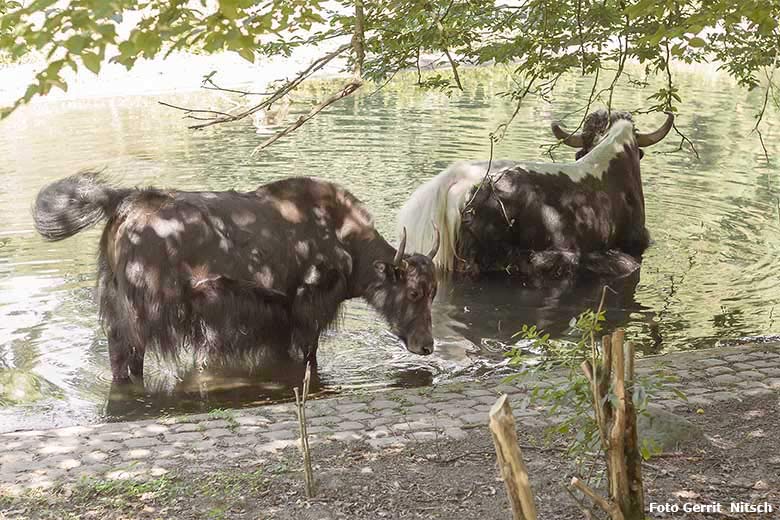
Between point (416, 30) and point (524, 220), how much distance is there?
3.99 meters

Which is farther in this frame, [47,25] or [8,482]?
[8,482]

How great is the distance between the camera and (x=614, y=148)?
39.3ft

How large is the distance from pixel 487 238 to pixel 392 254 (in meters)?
2.72

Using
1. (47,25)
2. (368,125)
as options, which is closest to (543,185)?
(47,25)

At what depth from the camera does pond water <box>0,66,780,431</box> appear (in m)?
7.92

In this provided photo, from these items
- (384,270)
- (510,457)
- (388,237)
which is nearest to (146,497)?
(510,457)

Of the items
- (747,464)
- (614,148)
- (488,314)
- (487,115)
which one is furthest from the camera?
(487,115)

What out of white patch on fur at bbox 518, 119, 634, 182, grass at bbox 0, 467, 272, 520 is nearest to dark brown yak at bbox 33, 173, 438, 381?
grass at bbox 0, 467, 272, 520

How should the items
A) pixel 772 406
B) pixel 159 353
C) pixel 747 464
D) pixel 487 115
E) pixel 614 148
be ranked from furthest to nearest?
pixel 487 115, pixel 614 148, pixel 159 353, pixel 772 406, pixel 747 464

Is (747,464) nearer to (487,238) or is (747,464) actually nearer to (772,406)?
(772,406)

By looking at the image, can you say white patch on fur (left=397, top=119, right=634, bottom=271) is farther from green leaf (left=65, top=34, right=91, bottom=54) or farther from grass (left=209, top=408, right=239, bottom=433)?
green leaf (left=65, top=34, right=91, bottom=54)

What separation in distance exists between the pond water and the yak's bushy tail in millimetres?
1283

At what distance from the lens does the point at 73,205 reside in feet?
24.3

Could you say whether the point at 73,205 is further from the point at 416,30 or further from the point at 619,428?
the point at 619,428
